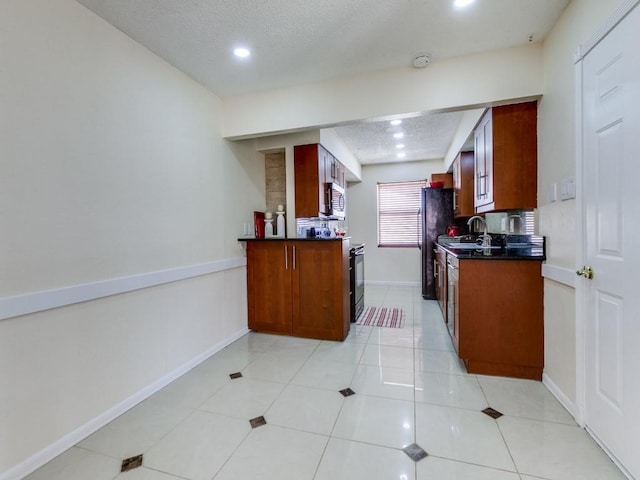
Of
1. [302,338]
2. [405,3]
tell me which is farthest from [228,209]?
[405,3]

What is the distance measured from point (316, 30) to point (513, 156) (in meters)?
1.83

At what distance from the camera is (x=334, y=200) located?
417 centimetres

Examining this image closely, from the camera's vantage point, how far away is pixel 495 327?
2391mm

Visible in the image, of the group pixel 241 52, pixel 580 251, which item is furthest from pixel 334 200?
pixel 580 251

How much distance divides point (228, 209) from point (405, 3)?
2355 mm

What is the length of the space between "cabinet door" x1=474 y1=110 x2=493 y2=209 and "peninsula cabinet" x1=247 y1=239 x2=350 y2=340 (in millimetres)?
1443

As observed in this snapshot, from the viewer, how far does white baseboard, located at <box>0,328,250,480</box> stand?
1486 millimetres

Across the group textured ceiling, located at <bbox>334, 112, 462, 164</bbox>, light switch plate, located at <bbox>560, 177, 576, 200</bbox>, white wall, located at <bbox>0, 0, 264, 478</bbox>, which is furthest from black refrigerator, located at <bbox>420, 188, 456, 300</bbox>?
white wall, located at <bbox>0, 0, 264, 478</bbox>

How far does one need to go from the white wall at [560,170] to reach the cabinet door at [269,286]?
92.3 inches

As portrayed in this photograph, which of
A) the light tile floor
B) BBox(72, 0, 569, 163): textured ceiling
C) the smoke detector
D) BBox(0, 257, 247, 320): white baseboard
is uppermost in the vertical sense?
A: BBox(72, 0, 569, 163): textured ceiling

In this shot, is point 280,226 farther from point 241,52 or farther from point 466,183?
point 466,183

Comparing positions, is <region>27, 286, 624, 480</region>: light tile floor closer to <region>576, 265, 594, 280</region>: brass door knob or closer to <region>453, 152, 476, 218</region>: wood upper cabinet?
<region>576, 265, 594, 280</region>: brass door knob

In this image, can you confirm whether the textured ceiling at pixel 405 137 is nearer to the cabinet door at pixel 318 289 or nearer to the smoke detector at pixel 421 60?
the smoke detector at pixel 421 60

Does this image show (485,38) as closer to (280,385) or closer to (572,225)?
(572,225)
